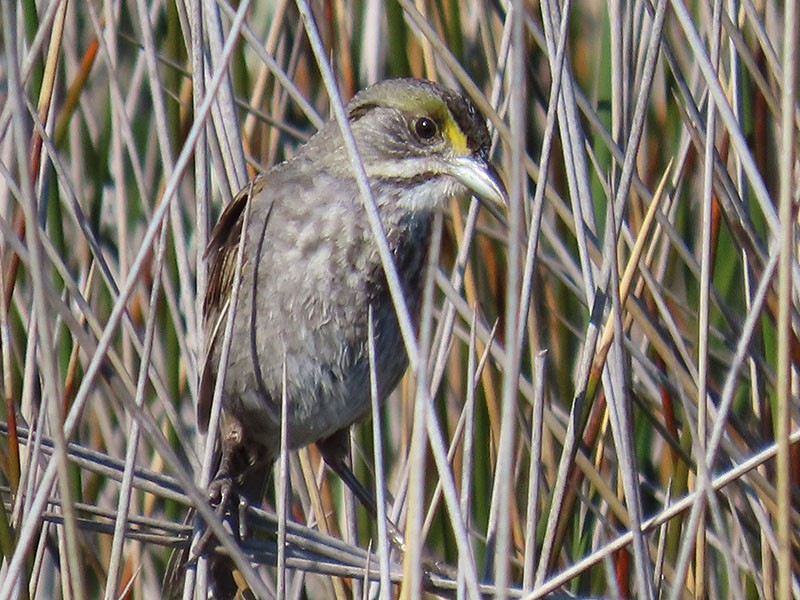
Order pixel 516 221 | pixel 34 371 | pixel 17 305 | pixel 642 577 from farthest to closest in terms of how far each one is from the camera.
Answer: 1. pixel 17 305
2. pixel 34 371
3. pixel 642 577
4. pixel 516 221

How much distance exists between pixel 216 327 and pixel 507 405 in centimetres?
127

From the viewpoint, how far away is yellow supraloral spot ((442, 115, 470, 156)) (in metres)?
2.46

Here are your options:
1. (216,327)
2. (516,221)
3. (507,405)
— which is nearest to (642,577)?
(507,405)

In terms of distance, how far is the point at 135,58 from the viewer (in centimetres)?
349

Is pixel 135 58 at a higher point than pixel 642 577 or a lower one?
higher

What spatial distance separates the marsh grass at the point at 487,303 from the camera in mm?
1765

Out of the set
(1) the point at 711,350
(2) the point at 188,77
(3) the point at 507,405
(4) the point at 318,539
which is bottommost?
(4) the point at 318,539

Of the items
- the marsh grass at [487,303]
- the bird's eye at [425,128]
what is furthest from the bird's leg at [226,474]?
the bird's eye at [425,128]

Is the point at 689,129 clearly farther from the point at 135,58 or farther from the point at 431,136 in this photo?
the point at 135,58

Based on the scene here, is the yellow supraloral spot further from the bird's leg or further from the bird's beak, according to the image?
the bird's leg

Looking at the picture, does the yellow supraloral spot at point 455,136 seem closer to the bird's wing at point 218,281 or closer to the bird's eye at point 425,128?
the bird's eye at point 425,128

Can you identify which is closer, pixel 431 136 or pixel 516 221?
pixel 516 221

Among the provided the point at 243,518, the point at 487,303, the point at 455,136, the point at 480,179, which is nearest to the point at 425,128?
the point at 455,136

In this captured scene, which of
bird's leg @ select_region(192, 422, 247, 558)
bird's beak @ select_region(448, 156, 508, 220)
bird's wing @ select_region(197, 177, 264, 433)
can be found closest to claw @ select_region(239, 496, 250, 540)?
bird's leg @ select_region(192, 422, 247, 558)
